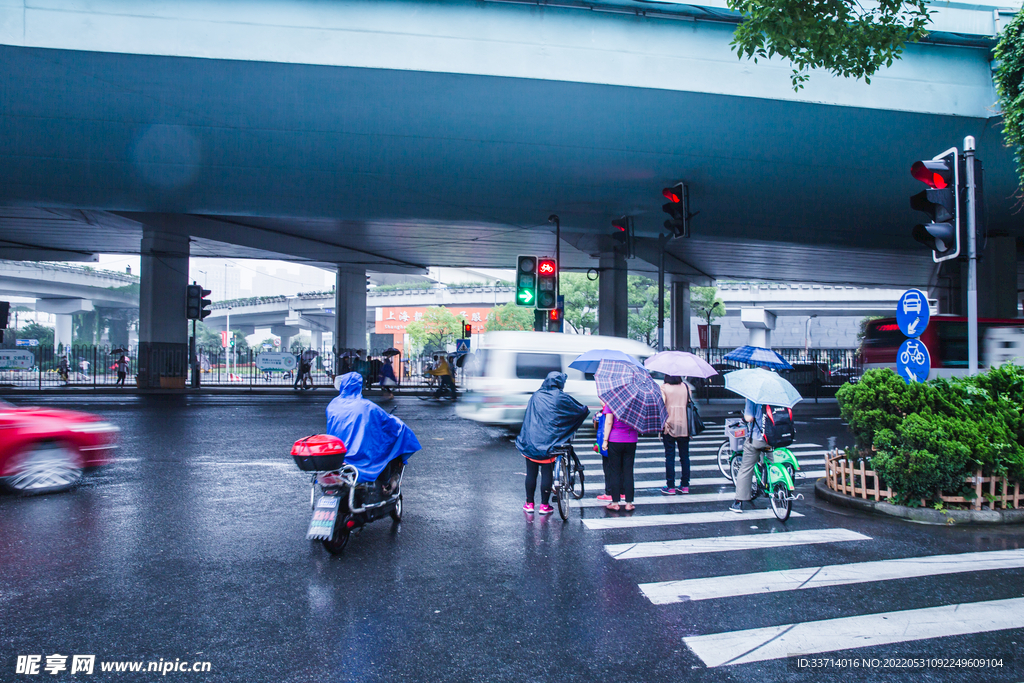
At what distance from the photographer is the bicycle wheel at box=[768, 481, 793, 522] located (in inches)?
276

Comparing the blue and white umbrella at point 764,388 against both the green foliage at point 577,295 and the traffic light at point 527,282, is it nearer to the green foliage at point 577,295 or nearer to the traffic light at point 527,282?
the traffic light at point 527,282

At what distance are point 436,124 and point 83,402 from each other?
15.3 m

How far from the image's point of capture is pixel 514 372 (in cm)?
1324

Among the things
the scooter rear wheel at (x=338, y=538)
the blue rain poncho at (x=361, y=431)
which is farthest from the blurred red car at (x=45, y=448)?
the scooter rear wheel at (x=338, y=538)

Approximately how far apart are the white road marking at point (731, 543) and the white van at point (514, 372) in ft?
22.3

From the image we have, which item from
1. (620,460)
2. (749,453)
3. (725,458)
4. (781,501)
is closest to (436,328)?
(725,458)

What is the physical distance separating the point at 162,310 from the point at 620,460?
2581cm

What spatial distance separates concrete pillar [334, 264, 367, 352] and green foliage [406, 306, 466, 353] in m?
28.2

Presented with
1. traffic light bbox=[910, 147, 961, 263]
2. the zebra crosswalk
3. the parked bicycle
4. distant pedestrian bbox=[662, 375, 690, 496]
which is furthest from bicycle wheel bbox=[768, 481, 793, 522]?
traffic light bbox=[910, 147, 961, 263]

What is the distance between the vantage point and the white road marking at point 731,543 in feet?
19.5

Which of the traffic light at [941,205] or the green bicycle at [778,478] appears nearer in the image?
the traffic light at [941,205]

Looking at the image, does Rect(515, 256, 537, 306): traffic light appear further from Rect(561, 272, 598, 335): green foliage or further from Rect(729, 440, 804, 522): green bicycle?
Rect(561, 272, 598, 335): green foliage

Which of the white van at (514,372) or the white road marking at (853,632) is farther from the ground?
the white van at (514,372)

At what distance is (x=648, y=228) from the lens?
83.4ft
